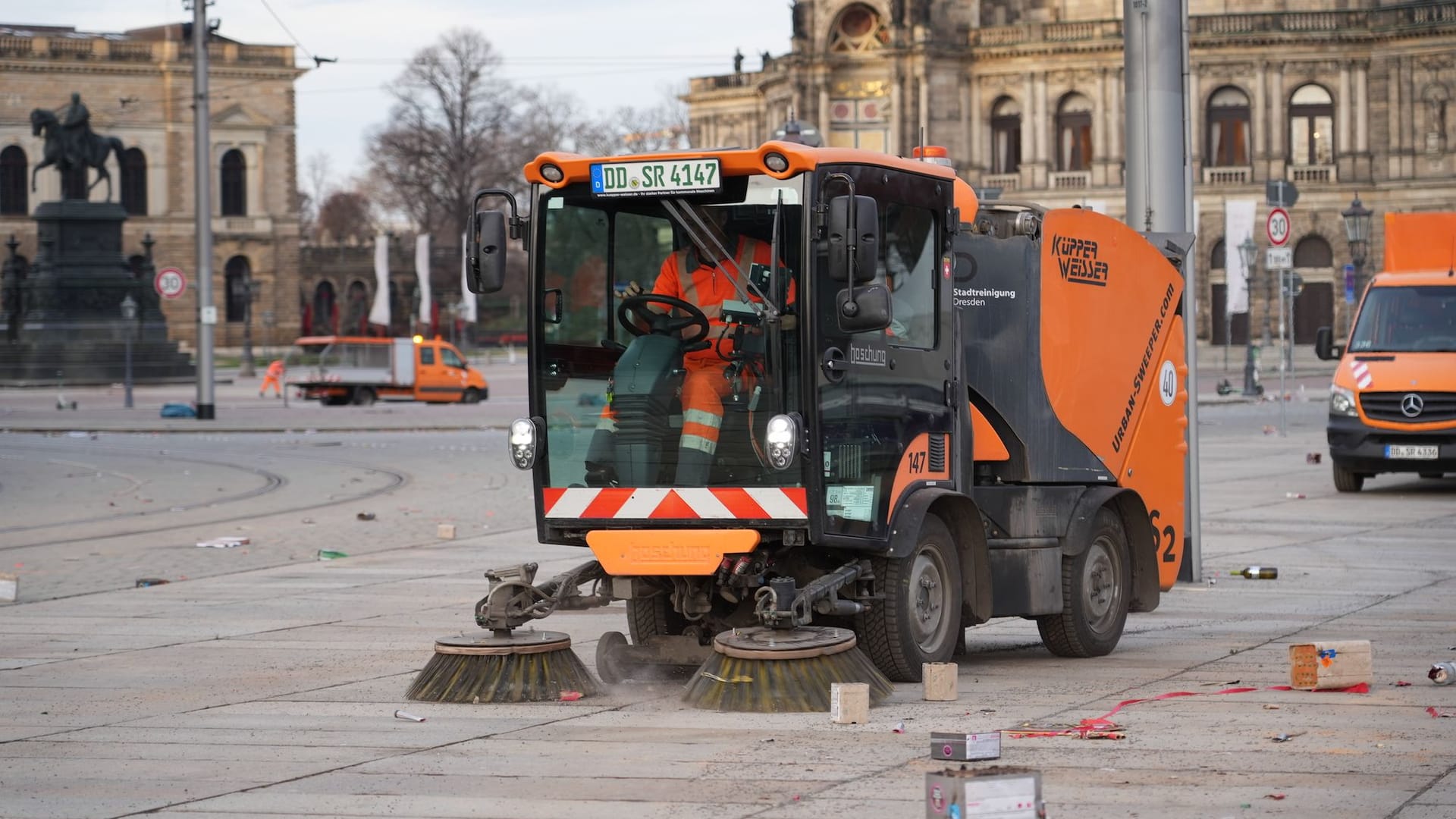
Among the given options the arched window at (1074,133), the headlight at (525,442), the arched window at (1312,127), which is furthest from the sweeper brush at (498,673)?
the arched window at (1312,127)

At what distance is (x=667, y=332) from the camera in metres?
10.0

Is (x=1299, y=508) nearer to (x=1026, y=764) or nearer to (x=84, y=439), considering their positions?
(x=1026, y=764)

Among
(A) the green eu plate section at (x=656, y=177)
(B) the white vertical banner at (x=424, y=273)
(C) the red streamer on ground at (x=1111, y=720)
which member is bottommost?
(C) the red streamer on ground at (x=1111, y=720)


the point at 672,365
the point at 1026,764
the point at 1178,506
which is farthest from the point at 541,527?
the point at 1178,506

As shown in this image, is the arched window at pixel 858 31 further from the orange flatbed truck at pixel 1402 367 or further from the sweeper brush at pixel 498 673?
the sweeper brush at pixel 498 673

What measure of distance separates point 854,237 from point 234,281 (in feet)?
358

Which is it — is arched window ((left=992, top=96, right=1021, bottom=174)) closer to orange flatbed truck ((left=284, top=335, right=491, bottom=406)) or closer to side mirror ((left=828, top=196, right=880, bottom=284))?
orange flatbed truck ((left=284, top=335, right=491, bottom=406))

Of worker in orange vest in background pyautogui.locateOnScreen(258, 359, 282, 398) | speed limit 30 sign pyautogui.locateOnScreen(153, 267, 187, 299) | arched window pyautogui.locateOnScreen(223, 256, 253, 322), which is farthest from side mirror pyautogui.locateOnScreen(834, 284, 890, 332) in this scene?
arched window pyautogui.locateOnScreen(223, 256, 253, 322)

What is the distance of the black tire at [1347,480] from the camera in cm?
2431

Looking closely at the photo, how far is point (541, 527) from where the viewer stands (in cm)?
1034

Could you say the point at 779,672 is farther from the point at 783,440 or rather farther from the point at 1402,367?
the point at 1402,367

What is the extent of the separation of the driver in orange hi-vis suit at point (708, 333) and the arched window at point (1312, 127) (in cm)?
8908

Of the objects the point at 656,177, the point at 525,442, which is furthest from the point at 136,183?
the point at 656,177

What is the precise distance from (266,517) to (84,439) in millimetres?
17080
